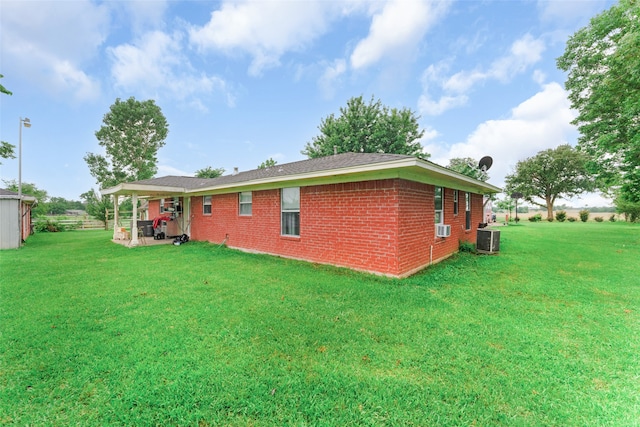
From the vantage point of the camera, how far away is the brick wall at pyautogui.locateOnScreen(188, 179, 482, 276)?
18.2ft

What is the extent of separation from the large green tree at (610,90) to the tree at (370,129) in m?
12.3

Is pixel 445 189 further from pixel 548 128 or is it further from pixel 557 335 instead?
pixel 548 128

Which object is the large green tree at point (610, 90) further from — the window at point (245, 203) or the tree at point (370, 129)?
the window at point (245, 203)

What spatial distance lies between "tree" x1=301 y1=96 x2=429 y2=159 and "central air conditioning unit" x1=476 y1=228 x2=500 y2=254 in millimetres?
18101

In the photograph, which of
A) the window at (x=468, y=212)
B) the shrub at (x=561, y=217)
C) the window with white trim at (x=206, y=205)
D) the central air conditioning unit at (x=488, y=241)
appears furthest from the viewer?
the shrub at (x=561, y=217)

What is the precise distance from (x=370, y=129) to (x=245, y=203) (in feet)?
64.7

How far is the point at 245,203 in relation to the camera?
30.8 ft

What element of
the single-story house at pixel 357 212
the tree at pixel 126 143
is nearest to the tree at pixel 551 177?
the single-story house at pixel 357 212

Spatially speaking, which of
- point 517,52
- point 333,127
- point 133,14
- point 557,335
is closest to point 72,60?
point 133,14

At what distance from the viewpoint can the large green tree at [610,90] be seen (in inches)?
424

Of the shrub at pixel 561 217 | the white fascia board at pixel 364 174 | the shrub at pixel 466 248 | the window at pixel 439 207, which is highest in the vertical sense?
the white fascia board at pixel 364 174

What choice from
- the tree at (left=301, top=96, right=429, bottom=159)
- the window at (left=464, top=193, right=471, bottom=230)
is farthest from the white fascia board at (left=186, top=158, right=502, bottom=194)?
the tree at (left=301, top=96, right=429, bottom=159)

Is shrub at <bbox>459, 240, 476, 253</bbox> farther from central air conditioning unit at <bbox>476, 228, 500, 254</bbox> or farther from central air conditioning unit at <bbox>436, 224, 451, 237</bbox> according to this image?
central air conditioning unit at <bbox>436, 224, 451, 237</bbox>

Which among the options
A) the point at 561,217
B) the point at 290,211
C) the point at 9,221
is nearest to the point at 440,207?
the point at 290,211
